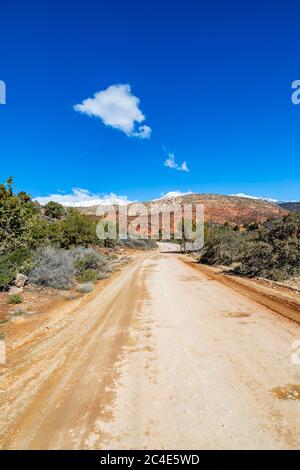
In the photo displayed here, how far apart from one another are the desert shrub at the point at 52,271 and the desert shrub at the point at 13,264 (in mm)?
426

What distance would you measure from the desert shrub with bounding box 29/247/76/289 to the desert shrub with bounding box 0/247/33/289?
16.8 inches

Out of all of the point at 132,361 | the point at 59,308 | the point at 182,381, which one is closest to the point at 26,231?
the point at 59,308

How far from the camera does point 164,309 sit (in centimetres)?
997

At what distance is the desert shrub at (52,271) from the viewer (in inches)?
573

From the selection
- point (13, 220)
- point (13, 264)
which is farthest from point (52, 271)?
point (13, 220)

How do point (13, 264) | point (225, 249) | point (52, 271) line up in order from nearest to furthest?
point (13, 264) → point (52, 271) → point (225, 249)

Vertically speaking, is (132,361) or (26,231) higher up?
(26,231)

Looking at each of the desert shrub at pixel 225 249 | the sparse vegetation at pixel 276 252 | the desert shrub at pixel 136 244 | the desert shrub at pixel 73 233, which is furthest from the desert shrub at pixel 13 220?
the desert shrub at pixel 136 244

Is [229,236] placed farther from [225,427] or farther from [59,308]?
[225,427]

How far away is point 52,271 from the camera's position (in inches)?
590

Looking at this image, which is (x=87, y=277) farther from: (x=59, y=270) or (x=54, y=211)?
(x=54, y=211)

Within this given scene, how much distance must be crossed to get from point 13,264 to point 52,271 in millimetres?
1695
